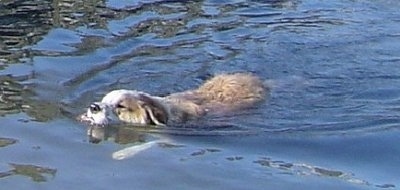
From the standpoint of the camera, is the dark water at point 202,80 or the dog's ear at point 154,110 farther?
the dog's ear at point 154,110

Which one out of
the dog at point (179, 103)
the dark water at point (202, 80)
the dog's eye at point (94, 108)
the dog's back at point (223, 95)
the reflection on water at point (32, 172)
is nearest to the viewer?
the reflection on water at point (32, 172)

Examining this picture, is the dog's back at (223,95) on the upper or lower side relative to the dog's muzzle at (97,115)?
upper

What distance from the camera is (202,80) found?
33.2ft

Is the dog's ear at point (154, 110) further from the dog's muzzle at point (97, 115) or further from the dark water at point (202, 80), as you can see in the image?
the dog's muzzle at point (97, 115)

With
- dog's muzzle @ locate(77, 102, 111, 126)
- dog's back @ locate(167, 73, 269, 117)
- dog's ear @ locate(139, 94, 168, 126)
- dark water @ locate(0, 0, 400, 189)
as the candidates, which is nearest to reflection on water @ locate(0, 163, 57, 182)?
dark water @ locate(0, 0, 400, 189)

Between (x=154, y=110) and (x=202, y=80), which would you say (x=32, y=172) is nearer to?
(x=154, y=110)

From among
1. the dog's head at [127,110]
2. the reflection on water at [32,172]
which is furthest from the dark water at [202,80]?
the dog's head at [127,110]

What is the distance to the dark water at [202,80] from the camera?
7.34m

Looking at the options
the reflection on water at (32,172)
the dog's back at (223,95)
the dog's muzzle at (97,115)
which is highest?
the dog's back at (223,95)

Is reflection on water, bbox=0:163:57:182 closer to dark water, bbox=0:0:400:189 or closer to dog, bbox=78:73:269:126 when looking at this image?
dark water, bbox=0:0:400:189

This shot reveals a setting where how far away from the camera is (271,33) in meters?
11.5

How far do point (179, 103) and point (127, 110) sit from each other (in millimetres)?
567

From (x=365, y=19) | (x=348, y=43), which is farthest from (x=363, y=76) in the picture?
(x=365, y=19)

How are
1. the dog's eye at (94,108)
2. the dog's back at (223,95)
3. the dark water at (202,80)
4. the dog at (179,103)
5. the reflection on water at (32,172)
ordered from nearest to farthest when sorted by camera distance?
the reflection on water at (32,172)
the dark water at (202,80)
the dog's eye at (94,108)
the dog at (179,103)
the dog's back at (223,95)
